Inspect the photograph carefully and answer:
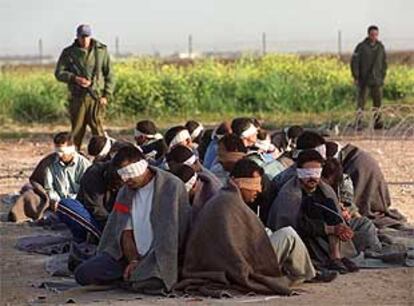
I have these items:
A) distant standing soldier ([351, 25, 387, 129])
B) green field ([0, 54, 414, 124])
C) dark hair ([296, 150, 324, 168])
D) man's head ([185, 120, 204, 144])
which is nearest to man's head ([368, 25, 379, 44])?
distant standing soldier ([351, 25, 387, 129])

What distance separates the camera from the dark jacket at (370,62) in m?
19.4

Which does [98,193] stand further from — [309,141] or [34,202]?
[34,202]

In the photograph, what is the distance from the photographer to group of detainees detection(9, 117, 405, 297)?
774cm

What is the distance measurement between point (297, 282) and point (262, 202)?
941 mm

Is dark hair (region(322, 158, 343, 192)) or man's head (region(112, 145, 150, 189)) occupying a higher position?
man's head (region(112, 145, 150, 189))

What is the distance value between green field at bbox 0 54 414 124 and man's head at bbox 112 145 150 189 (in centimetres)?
1584

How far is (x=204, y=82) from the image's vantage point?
25.8 meters

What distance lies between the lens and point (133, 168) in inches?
310

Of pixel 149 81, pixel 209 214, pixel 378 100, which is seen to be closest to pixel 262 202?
pixel 209 214

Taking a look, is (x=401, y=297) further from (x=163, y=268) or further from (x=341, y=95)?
(x=341, y=95)

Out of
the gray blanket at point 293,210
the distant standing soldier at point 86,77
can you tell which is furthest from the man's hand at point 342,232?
the distant standing soldier at point 86,77

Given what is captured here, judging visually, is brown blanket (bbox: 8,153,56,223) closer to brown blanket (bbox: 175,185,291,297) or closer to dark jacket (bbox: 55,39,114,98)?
dark jacket (bbox: 55,39,114,98)

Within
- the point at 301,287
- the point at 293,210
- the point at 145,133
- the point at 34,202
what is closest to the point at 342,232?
the point at 293,210

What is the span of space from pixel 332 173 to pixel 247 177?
121cm
